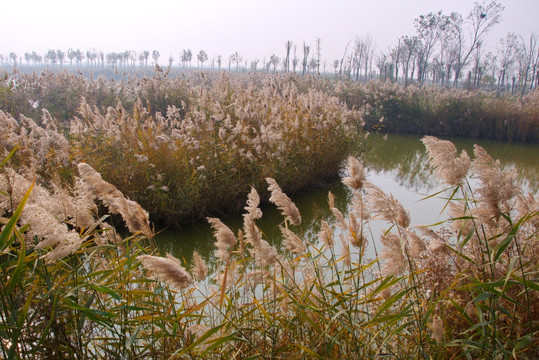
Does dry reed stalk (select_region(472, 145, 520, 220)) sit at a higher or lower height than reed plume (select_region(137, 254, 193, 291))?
higher

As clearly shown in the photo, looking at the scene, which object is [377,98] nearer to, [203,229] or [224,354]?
[203,229]

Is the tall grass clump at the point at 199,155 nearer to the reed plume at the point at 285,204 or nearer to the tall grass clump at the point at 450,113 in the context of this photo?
the reed plume at the point at 285,204

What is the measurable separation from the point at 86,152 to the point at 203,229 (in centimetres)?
156

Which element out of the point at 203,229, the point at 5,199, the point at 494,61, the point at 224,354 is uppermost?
the point at 494,61

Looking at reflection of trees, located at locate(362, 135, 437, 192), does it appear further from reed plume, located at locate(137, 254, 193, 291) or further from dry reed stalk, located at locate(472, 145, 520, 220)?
reed plume, located at locate(137, 254, 193, 291)

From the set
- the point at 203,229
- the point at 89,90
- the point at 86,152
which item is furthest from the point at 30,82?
the point at 203,229

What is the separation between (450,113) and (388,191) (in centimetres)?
794

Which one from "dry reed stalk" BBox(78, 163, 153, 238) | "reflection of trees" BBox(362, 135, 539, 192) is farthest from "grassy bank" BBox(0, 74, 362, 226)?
"dry reed stalk" BBox(78, 163, 153, 238)

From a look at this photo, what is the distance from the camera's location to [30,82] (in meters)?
10.2

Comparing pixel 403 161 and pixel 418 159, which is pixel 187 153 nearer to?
pixel 403 161

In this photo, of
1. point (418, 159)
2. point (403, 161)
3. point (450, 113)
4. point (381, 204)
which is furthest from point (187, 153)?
point (450, 113)

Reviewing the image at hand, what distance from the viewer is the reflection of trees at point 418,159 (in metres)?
8.29

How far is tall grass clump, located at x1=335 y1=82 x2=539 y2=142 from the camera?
12.8 m

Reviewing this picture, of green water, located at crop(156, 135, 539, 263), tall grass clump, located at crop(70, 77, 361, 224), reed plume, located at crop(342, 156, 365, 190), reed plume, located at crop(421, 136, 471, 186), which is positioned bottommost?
green water, located at crop(156, 135, 539, 263)
